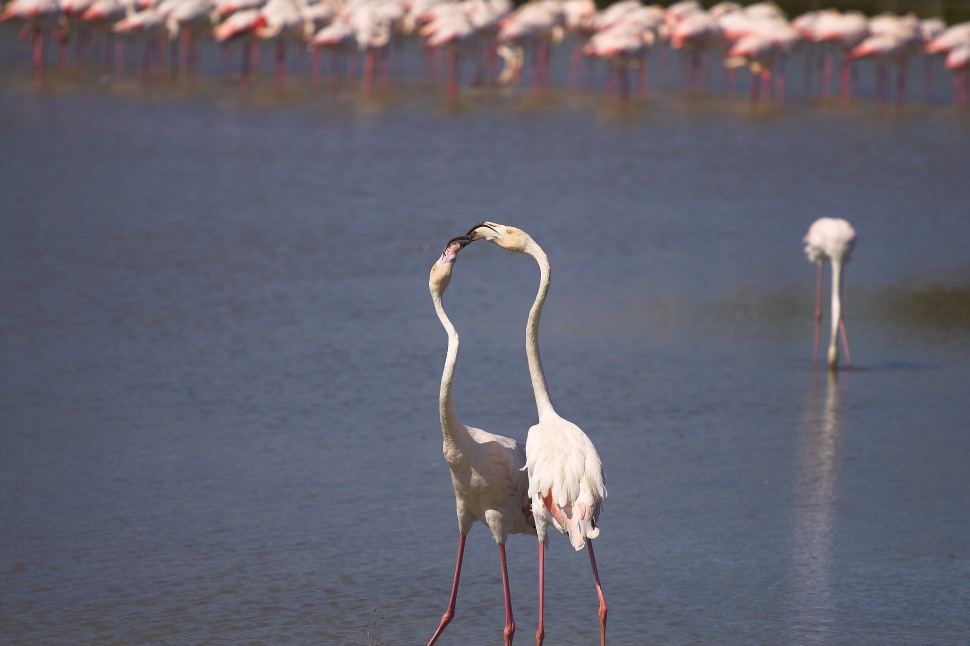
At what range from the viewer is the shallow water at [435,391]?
16.4 ft

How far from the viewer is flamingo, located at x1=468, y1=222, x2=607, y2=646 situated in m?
4.30

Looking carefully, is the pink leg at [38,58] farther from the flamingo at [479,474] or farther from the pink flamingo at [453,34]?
the flamingo at [479,474]

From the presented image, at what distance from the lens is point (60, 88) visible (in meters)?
19.3

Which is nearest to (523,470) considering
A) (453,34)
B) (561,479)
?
(561,479)

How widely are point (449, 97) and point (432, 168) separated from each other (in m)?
6.19

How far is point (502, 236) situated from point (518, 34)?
17.4m

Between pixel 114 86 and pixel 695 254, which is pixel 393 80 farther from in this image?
pixel 695 254

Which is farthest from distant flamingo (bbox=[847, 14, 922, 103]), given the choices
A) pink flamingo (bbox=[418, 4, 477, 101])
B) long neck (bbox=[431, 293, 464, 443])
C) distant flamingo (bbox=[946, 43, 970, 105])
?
long neck (bbox=[431, 293, 464, 443])

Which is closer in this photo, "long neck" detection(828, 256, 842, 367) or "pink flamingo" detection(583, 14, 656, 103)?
"long neck" detection(828, 256, 842, 367)

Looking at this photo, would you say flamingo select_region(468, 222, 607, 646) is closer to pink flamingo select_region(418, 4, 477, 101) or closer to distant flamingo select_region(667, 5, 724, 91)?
pink flamingo select_region(418, 4, 477, 101)

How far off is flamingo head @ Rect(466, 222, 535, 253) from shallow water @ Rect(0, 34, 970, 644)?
1.22 meters

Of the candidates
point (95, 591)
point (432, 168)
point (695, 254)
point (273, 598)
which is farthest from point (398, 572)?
point (432, 168)

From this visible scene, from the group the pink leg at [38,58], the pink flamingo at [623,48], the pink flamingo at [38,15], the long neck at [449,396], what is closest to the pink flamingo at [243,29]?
the pink flamingo at [38,15]

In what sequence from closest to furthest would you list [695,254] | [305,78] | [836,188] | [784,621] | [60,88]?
[784,621], [695,254], [836,188], [60,88], [305,78]
